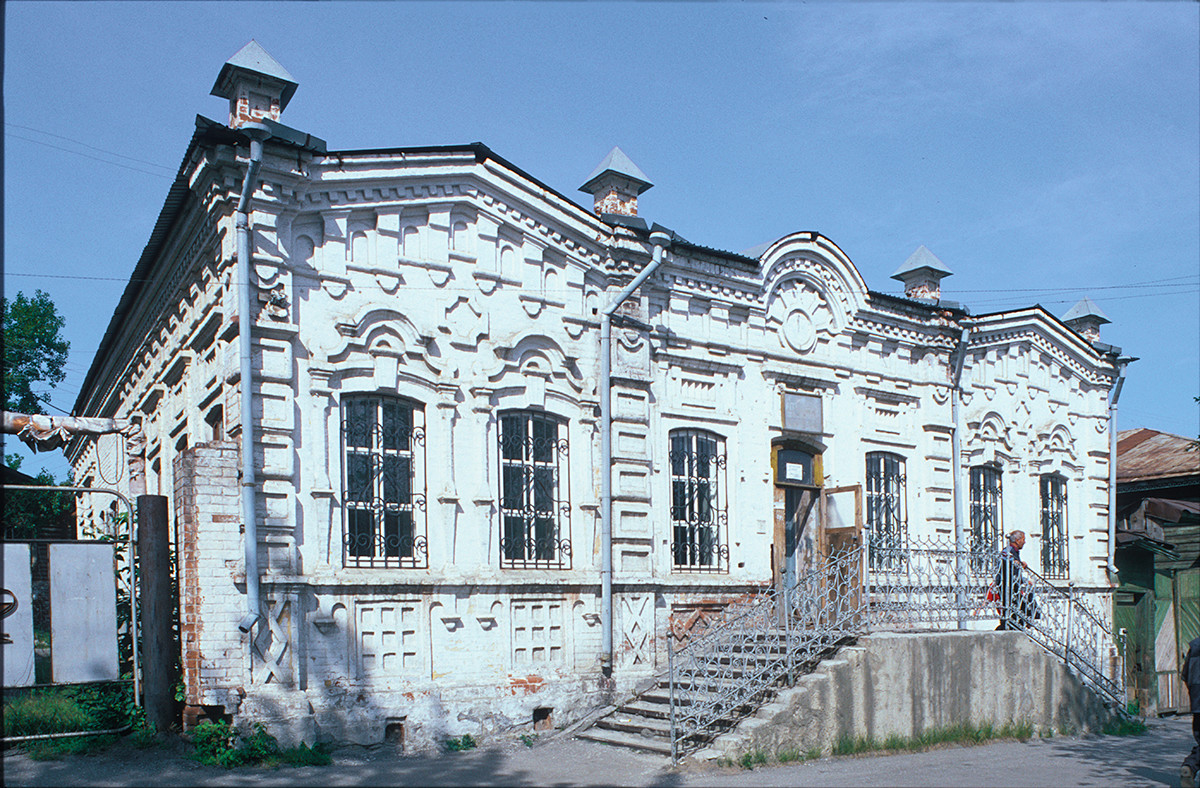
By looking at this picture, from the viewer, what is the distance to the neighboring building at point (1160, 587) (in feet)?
61.1

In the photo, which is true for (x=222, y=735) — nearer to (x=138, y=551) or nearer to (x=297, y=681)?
(x=297, y=681)

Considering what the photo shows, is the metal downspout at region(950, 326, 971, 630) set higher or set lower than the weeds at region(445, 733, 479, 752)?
higher

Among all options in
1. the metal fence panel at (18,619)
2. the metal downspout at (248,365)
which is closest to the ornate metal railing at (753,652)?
the metal downspout at (248,365)

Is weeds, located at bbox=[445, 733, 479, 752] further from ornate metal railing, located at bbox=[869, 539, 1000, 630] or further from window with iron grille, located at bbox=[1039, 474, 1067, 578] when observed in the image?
window with iron grille, located at bbox=[1039, 474, 1067, 578]

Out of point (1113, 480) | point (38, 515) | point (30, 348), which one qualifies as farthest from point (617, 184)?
point (30, 348)

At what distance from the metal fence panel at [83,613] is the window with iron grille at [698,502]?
6.15m

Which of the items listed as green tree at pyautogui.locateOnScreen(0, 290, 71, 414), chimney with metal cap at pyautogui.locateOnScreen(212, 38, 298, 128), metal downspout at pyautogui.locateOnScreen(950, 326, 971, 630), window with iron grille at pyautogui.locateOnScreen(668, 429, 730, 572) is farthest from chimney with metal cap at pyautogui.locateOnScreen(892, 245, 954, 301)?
green tree at pyautogui.locateOnScreen(0, 290, 71, 414)

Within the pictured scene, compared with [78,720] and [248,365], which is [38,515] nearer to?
[78,720]

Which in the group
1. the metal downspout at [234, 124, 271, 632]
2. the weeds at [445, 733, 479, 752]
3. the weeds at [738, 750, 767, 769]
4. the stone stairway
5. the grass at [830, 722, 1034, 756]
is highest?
the metal downspout at [234, 124, 271, 632]

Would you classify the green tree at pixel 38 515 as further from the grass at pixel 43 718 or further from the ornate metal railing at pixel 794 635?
the ornate metal railing at pixel 794 635

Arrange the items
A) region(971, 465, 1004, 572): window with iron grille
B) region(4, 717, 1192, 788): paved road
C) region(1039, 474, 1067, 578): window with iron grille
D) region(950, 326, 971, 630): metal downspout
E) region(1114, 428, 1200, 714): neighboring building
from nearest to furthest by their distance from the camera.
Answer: region(4, 717, 1192, 788): paved road → region(950, 326, 971, 630): metal downspout → region(971, 465, 1004, 572): window with iron grille → region(1039, 474, 1067, 578): window with iron grille → region(1114, 428, 1200, 714): neighboring building

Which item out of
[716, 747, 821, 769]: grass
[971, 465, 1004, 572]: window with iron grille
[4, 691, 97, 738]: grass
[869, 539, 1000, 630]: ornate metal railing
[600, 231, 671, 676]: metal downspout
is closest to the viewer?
[4, 691, 97, 738]: grass

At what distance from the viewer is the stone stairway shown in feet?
35.2

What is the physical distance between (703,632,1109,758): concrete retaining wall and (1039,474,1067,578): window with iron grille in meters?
3.63
